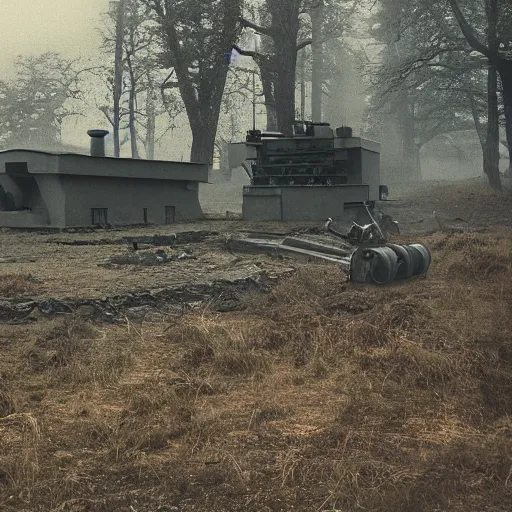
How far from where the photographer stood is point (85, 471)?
3.58m

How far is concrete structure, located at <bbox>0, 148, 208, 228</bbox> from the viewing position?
16234 mm

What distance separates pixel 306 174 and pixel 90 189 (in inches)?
226

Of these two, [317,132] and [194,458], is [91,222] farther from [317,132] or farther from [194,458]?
[194,458]

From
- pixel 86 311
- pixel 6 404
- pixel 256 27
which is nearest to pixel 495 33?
pixel 256 27

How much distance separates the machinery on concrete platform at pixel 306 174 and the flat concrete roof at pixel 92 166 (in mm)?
1822

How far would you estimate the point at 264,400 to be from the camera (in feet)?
15.3

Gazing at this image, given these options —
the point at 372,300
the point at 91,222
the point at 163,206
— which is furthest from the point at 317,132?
the point at 372,300

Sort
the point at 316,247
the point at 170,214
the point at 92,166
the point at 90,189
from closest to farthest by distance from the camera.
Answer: the point at 316,247
the point at 92,166
the point at 90,189
the point at 170,214

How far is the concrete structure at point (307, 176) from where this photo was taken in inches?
733

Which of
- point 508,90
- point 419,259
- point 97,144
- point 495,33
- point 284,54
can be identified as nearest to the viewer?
point 419,259

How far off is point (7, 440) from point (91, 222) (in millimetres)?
13249

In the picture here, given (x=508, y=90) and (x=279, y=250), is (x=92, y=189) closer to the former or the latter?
(x=279, y=250)

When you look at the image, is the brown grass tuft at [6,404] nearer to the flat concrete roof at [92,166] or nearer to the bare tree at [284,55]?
the flat concrete roof at [92,166]

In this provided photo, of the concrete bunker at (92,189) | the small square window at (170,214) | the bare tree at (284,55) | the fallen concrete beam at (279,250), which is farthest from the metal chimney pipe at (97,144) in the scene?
the fallen concrete beam at (279,250)
